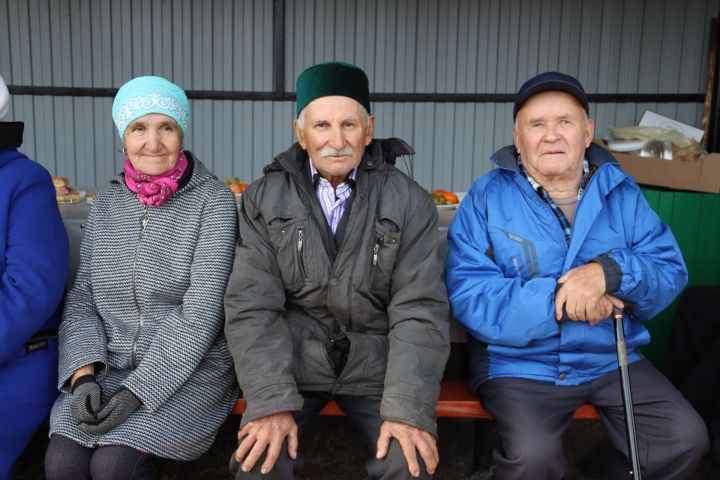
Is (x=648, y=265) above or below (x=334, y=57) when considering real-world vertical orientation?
below

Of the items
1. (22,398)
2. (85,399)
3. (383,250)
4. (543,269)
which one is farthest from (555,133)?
(22,398)

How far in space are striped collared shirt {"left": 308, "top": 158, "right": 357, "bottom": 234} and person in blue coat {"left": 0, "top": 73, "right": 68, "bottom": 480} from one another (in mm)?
896

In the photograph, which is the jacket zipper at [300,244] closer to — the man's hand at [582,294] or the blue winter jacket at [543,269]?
the blue winter jacket at [543,269]

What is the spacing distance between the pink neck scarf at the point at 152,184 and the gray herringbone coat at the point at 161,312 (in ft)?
0.15

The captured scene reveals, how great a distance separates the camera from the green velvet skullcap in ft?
7.43

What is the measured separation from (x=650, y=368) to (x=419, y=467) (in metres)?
0.99

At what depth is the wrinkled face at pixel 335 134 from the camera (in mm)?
2273

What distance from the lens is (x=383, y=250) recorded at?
2.24 meters

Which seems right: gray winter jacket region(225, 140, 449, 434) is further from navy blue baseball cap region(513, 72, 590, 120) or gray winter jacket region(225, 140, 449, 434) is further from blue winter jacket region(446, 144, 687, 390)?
navy blue baseball cap region(513, 72, 590, 120)

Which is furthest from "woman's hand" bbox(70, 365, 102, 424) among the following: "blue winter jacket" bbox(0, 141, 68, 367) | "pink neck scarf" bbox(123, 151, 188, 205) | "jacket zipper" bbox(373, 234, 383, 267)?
"jacket zipper" bbox(373, 234, 383, 267)

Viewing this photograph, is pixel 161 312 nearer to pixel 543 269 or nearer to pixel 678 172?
pixel 543 269

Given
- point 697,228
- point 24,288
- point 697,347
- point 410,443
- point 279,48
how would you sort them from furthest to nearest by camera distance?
point 279,48, point 697,228, point 697,347, point 24,288, point 410,443

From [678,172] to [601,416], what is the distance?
1.92m

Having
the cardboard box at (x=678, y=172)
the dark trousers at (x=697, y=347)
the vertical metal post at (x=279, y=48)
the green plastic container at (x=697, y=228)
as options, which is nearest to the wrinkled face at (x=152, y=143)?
the dark trousers at (x=697, y=347)
